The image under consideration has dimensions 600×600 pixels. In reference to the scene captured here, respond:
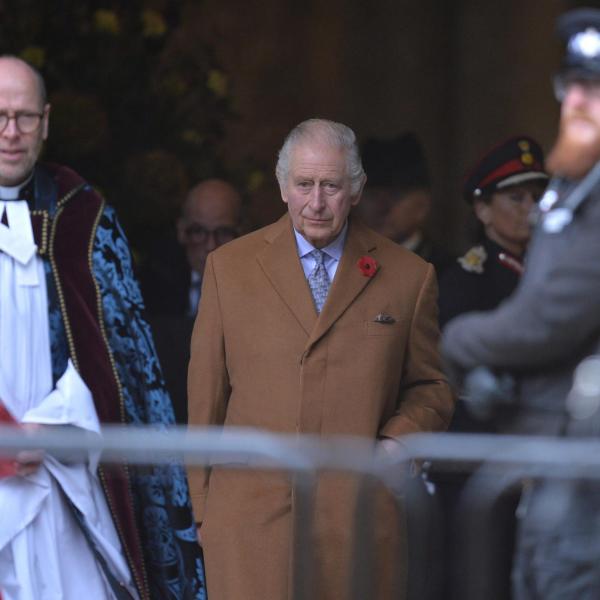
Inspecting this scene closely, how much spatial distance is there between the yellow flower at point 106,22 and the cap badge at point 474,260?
6.62 ft

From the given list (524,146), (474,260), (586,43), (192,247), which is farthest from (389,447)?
(192,247)

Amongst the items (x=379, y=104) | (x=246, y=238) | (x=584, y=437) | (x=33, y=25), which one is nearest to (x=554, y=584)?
(x=584, y=437)

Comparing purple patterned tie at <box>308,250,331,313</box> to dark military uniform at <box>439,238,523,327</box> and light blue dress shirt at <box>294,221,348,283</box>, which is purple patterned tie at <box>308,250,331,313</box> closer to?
light blue dress shirt at <box>294,221,348,283</box>

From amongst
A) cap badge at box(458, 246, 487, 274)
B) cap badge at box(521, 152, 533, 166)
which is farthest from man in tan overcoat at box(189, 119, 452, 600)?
cap badge at box(521, 152, 533, 166)

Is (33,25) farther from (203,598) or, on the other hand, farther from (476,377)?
(476,377)

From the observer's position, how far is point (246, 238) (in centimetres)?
628

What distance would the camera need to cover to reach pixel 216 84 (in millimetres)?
8664

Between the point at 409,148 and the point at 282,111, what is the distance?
1990 mm

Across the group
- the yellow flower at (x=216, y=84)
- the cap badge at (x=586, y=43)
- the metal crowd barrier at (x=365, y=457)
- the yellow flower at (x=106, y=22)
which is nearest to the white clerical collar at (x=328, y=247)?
the metal crowd barrier at (x=365, y=457)

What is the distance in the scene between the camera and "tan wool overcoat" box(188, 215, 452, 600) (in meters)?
5.95

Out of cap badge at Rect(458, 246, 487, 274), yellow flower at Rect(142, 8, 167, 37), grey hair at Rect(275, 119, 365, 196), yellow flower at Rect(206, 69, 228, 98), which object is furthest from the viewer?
yellow flower at Rect(206, 69, 228, 98)

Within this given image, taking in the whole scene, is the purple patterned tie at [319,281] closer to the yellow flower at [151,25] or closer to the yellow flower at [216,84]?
the yellow flower at [151,25]

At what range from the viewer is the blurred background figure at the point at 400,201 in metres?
8.46

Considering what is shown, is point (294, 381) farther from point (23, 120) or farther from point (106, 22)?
point (106, 22)
